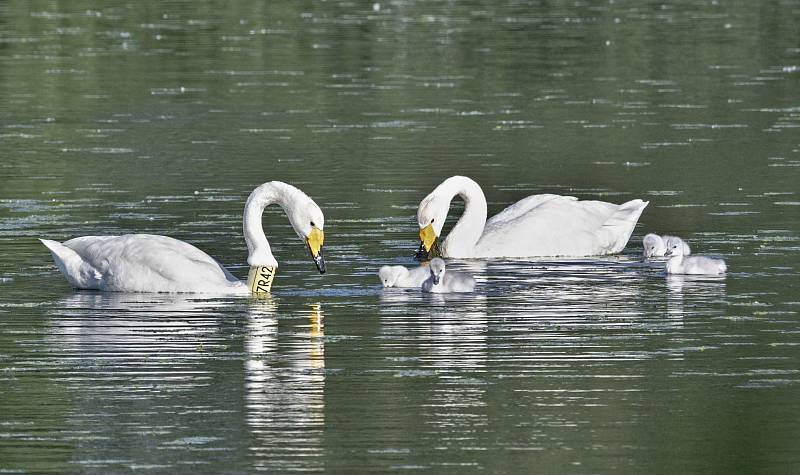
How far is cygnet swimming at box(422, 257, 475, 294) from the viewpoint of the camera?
55.1 feet

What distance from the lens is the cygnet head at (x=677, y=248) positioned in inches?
714

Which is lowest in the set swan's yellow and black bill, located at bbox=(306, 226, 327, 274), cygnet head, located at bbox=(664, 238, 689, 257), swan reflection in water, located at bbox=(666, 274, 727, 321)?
swan reflection in water, located at bbox=(666, 274, 727, 321)

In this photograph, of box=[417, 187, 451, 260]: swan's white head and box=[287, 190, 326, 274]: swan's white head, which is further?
box=[417, 187, 451, 260]: swan's white head

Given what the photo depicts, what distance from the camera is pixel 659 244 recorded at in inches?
731

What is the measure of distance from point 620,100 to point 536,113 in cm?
223

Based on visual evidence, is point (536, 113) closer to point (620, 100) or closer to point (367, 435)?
point (620, 100)

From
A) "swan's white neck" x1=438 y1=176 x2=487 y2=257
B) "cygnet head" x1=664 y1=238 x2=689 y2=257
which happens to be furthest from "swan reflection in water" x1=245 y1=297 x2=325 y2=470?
"cygnet head" x1=664 y1=238 x2=689 y2=257

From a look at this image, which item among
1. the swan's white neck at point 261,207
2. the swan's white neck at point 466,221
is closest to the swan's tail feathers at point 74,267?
the swan's white neck at point 261,207

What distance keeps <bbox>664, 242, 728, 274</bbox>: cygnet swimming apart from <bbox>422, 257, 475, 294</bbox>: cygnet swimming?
1921 millimetres

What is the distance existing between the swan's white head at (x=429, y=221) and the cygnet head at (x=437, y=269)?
209 centimetres

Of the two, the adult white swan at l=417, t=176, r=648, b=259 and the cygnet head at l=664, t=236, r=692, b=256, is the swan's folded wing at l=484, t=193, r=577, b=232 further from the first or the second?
the cygnet head at l=664, t=236, r=692, b=256

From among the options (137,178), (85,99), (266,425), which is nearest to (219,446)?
(266,425)

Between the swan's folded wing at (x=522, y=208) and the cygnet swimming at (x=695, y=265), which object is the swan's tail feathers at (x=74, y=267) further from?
the cygnet swimming at (x=695, y=265)

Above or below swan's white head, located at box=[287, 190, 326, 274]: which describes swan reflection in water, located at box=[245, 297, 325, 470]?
below
